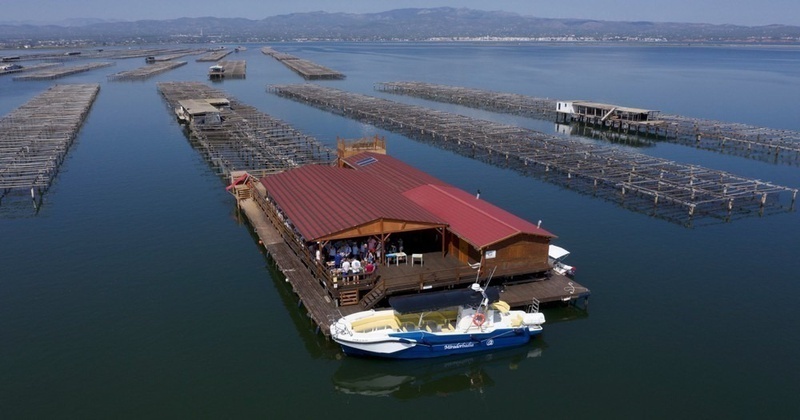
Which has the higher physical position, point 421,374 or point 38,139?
point 38,139

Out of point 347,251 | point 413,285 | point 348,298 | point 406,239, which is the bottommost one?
point 348,298

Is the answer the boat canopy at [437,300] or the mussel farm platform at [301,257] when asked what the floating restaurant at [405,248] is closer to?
the mussel farm platform at [301,257]

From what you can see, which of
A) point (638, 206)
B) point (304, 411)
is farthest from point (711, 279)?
point (304, 411)

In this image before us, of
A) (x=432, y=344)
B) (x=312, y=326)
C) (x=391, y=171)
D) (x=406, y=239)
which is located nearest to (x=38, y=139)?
(x=391, y=171)

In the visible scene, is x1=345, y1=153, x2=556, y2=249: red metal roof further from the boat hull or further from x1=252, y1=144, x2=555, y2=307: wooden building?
the boat hull

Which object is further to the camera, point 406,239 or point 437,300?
point 406,239

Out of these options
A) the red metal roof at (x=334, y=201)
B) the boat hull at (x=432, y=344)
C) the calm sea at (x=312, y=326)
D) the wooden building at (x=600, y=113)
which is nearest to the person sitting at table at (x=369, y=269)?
the red metal roof at (x=334, y=201)

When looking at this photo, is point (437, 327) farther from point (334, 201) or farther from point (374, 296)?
point (334, 201)
